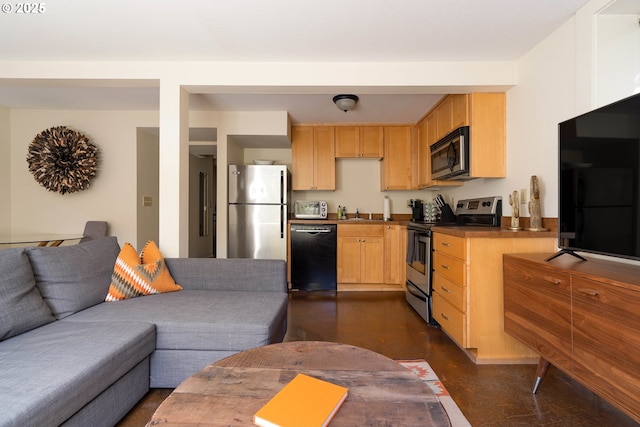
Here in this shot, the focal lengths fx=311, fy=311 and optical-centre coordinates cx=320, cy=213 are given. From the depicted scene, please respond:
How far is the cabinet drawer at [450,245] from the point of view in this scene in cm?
220

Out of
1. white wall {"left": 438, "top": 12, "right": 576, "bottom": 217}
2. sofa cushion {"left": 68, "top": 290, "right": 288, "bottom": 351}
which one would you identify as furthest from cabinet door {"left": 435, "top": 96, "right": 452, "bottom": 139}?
sofa cushion {"left": 68, "top": 290, "right": 288, "bottom": 351}

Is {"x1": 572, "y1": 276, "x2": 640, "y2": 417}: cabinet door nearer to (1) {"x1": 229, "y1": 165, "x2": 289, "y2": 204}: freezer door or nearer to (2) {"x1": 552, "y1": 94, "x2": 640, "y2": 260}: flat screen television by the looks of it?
(2) {"x1": 552, "y1": 94, "x2": 640, "y2": 260}: flat screen television

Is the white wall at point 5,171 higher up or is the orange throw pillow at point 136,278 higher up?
the white wall at point 5,171

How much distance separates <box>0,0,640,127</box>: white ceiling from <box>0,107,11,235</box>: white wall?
1.55 metres

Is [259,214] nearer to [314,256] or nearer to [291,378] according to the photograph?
[314,256]

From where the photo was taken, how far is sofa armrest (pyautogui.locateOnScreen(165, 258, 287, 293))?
7.38ft

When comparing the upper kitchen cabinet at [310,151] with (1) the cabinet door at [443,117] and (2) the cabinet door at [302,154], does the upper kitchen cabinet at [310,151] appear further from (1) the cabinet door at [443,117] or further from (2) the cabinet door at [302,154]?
(1) the cabinet door at [443,117]

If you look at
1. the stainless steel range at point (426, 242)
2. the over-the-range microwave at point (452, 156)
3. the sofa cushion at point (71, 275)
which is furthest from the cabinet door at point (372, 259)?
the sofa cushion at point (71, 275)

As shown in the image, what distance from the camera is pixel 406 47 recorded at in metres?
2.35

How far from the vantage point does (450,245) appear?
239 centimetres

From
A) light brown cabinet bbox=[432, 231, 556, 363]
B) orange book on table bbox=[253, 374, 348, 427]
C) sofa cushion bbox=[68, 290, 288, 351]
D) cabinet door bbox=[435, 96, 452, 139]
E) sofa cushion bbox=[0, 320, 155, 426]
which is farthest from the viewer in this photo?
cabinet door bbox=[435, 96, 452, 139]

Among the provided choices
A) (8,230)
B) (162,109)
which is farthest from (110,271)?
(8,230)

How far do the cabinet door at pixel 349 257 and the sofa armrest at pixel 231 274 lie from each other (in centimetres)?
174

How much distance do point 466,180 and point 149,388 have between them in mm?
3357
